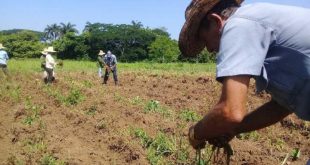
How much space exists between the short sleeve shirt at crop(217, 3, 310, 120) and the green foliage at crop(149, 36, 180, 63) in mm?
60804

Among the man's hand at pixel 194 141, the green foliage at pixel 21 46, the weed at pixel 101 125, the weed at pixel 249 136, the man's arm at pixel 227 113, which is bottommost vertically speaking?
the green foliage at pixel 21 46

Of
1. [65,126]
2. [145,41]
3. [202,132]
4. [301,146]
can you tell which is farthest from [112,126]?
[145,41]

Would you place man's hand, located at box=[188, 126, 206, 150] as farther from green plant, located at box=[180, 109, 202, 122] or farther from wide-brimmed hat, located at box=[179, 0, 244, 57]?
green plant, located at box=[180, 109, 202, 122]

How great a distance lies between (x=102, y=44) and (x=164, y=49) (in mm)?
11199

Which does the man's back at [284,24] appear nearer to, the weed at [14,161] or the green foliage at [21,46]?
the weed at [14,161]

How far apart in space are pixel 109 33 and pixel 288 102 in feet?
248

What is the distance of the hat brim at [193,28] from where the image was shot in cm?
237

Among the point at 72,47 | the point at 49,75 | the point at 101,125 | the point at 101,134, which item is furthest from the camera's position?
the point at 72,47

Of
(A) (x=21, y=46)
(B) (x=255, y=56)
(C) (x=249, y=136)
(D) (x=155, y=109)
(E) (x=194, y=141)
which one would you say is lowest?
(A) (x=21, y=46)

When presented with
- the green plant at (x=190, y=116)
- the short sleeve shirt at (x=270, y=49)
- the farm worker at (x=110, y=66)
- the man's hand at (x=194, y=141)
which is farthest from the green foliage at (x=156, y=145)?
the farm worker at (x=110, y=66)

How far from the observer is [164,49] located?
2660 inches

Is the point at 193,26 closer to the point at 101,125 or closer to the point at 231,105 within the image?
the point at 231,105

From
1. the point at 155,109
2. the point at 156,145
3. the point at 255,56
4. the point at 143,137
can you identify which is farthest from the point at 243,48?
the point at 155,109

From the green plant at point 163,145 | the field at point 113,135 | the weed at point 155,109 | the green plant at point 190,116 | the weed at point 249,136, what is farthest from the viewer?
the weed at point 155,109
